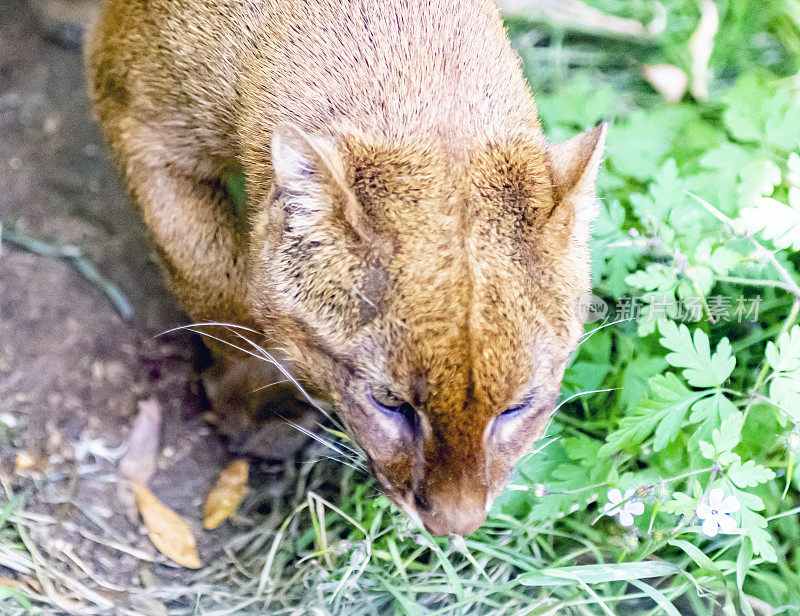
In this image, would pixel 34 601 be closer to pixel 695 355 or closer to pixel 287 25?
pixel 287 25

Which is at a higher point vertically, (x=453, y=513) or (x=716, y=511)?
(x=453, y=513)

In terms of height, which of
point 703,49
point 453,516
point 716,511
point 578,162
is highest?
point 578,162

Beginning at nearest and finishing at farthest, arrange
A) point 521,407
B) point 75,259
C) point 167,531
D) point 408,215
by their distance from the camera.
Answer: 1. point 408,215
2. point 521,407
3. point 167,531
4. point 75,259

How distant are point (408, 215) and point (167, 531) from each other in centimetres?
203

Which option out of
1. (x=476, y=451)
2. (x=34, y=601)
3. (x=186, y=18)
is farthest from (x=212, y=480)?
(x=186, y=18)

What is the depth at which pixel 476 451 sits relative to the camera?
226cm

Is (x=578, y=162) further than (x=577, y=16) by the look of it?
No

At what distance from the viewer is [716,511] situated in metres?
2.54

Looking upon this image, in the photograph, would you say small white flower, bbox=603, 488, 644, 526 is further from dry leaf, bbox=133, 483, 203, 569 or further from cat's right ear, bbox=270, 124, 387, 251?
dry leaf, bbox=133, 483, 203, 569

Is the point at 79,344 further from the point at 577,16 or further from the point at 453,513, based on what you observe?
the point at 577,16

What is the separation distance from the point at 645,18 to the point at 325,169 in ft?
12.1

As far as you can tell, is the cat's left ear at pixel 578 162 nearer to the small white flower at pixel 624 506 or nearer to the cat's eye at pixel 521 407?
the cat's eye at pixel 521 407

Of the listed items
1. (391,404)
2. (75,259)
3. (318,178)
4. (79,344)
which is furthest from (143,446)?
(318,178)

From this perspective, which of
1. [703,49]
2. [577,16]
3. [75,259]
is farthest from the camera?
[577,16]
